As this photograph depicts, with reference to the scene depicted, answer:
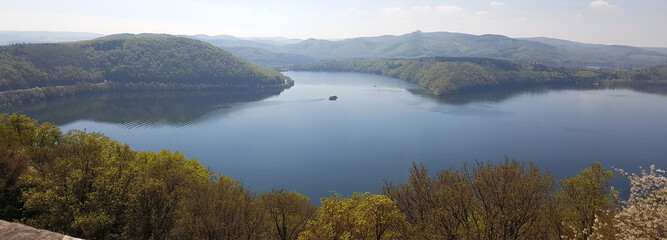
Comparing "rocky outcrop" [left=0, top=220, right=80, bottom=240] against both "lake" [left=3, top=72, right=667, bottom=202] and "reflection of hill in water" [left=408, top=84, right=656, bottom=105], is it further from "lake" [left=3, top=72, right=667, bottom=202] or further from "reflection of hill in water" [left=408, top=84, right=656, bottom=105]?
"reflection of hill in water" [left=408, top=84, right=656, bottom=105]

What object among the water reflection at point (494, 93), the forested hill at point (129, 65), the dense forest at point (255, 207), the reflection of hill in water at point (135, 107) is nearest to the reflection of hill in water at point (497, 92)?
the water reflection at point (494, 93)

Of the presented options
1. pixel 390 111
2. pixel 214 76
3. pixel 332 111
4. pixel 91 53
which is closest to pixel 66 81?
pixel 91 53

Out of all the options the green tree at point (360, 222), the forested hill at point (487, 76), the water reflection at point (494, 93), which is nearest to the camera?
the green tree at point (360, 222)

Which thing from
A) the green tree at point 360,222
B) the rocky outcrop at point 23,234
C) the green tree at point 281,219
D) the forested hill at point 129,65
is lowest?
the green tree at point 281,219

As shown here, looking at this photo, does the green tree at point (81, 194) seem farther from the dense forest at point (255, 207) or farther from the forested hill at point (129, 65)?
the forested hill at point (129, 65)

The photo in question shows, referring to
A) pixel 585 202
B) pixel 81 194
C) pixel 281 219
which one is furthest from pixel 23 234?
pixel 585 202

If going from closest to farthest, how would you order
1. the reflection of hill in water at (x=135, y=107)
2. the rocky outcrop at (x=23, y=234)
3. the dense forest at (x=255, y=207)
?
the rocky outcrop at (x=23, y=234)
the dense forest at (x=255, y=207)
the reflection of hill in water at (x=135, y=107)

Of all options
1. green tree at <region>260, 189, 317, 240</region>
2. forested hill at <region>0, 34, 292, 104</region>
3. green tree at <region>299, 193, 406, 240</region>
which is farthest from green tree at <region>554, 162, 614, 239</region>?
forested hill at <region>0, 34, 292, 104</region>

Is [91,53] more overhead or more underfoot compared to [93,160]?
more overhead

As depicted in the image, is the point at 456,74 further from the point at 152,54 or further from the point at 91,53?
the point at 91,53
